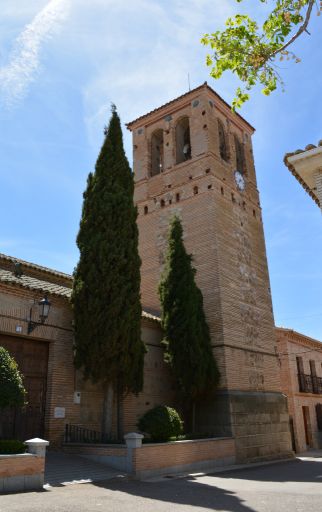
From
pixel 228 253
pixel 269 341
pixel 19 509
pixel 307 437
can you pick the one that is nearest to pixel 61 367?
pixel 19 509

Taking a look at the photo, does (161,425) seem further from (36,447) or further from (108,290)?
(36,447)

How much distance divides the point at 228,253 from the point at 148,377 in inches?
240

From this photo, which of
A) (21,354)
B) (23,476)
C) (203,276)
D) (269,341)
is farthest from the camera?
(269,341)

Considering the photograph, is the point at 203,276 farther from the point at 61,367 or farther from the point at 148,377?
the point at 61,367

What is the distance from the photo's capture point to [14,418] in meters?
11.1

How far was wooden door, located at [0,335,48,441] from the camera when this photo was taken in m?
11.1

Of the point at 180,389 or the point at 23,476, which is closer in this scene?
the point at 23,476

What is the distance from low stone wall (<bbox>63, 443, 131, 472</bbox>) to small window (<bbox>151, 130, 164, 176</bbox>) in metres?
14.0

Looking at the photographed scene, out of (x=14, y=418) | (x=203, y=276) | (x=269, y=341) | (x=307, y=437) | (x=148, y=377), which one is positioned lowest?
(x=307, y=437)

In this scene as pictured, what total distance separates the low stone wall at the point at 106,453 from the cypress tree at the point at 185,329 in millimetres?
4418

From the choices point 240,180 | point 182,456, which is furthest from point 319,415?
point 182,456

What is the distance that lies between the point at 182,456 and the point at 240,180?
13.3m

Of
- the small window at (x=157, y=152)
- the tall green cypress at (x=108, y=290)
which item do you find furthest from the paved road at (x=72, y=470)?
the small window at (x=157, y=152)

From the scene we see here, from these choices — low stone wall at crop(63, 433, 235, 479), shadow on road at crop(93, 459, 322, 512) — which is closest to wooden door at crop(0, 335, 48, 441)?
low stone wall at crop(63, 433, 235, 479)
